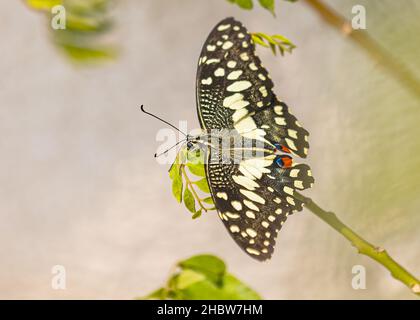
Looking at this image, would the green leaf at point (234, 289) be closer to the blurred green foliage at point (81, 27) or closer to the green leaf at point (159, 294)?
the green leaf at point (159, 294)

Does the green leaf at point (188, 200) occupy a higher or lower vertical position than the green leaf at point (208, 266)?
higher

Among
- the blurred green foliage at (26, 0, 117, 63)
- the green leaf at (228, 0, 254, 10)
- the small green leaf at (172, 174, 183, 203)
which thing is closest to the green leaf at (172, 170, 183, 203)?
the small green leaf at (172, 174, 183, 203)

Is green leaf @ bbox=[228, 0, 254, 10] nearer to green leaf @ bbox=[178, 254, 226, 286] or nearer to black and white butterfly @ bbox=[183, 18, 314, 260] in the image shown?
black and white butterfly @ bbox=[183, 18, 314, 260]

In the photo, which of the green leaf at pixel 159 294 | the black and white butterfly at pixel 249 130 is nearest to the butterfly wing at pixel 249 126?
the black and white butterfly at pixel 249 130

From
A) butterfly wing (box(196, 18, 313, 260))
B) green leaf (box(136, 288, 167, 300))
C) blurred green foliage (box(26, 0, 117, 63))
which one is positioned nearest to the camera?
green leaf (box(136, 288, 167, 300))

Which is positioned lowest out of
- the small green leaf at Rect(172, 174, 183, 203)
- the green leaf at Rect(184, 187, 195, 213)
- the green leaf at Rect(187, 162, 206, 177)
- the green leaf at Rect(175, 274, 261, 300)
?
the green leaf at Rect(175, 274, 261, 300)

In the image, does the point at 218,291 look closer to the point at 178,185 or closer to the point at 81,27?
the point at 178,185

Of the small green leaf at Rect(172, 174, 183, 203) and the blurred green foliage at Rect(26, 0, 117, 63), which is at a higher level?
the blurred green foliage at Rect(26, 0, 117, 63)
